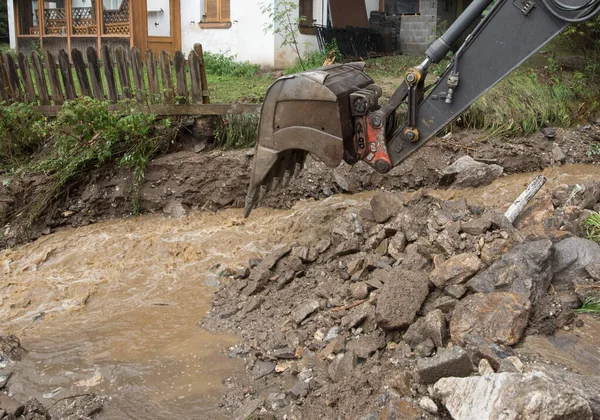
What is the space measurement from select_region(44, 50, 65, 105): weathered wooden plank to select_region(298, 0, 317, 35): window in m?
5.66

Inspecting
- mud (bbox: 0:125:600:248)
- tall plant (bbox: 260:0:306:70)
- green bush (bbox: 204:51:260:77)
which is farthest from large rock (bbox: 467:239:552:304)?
green bush (bbox: 204:51:260:77)

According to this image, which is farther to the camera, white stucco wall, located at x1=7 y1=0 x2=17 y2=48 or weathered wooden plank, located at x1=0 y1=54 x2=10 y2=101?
white stucco wall, located at x1=7 y1=0 x2=17 y2=48

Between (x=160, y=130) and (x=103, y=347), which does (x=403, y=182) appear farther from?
(x=103, y=347)

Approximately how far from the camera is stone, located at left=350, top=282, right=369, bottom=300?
171 inches

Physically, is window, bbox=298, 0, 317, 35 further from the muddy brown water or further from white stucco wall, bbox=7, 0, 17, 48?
white stucco wall, bbox=7, 0, 17, 48

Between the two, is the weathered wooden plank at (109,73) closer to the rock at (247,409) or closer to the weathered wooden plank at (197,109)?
the weathered wooden plank at (197,109)

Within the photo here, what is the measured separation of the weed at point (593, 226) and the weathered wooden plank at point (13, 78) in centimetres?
665

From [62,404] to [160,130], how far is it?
13.3 feet

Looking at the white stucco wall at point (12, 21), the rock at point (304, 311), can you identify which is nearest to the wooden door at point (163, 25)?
the white stucco wall at point (12, 21)

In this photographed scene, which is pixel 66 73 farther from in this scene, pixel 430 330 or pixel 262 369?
pixel 430 330

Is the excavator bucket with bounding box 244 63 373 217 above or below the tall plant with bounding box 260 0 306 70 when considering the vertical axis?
below

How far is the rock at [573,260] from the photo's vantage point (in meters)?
3.92

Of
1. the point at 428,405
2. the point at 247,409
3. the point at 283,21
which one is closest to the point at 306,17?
the point at 283,21

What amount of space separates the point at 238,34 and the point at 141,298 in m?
7.73
